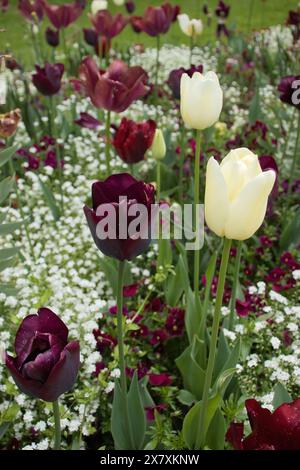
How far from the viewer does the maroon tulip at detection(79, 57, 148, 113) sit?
202 cm

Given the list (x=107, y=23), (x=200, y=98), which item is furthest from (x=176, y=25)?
(x=200, y=98)

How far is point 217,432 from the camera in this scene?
1505 millimetres

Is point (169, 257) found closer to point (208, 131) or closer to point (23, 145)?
point (208, 131)

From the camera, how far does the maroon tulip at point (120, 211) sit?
1127mm

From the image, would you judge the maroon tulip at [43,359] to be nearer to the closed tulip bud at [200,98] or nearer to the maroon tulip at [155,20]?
the closed tulip bud at [200,98]

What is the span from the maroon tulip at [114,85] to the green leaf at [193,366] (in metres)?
0.85

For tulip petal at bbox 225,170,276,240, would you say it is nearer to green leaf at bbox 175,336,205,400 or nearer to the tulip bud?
green leaf at bbox 175,336,205,400

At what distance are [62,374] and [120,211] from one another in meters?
0.31

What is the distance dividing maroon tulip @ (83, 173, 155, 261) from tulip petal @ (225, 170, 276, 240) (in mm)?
191

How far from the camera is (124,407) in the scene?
1446 millimetres

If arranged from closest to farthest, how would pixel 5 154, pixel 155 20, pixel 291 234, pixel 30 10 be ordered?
pixel 5 154, pixel 291 234, pixel 155 20, pixel 30 10

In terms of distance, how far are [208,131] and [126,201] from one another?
239 centimetres

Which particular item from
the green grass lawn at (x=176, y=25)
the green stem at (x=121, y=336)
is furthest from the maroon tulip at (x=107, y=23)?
the green grass lawn at (x=176, y=25)

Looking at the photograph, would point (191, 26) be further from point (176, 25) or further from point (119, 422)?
point (176, 25)
